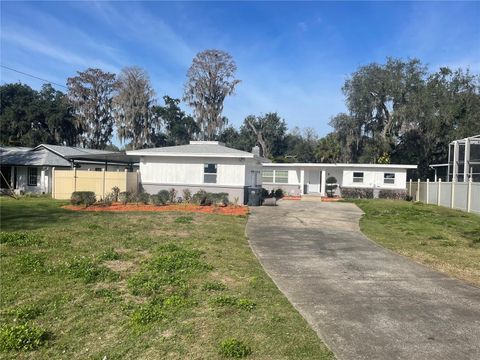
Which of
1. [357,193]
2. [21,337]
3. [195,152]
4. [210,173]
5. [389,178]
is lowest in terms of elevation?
[21,337]

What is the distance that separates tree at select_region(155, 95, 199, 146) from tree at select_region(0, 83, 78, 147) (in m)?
A: 12.2

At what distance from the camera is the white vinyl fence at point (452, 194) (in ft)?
68.4

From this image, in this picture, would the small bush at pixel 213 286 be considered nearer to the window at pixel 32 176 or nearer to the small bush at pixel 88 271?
the small bush at pixel 88 271

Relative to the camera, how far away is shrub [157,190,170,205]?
21703 millimetres

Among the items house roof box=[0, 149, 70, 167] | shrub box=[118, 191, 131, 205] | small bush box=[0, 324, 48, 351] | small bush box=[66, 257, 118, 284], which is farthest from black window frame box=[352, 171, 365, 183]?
small bush box=[0, 324, 48, 351]

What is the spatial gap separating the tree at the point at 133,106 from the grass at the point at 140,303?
132ft

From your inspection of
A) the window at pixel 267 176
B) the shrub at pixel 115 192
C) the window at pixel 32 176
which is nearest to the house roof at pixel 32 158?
the window at pixel 32 176

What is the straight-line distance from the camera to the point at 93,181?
80.4 ft

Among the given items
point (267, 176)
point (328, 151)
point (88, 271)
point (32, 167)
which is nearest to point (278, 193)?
point (267, 176)

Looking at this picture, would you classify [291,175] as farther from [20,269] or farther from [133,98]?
[20,269]

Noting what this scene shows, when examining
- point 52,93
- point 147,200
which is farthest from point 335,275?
point 52,93

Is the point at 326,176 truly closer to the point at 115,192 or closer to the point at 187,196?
the point at 187,196

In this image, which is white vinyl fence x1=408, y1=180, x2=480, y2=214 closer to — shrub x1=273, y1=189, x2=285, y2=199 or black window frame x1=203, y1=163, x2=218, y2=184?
shrub x1=273, y1=189, x2=285, y2=199

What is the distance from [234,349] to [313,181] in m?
31.9
